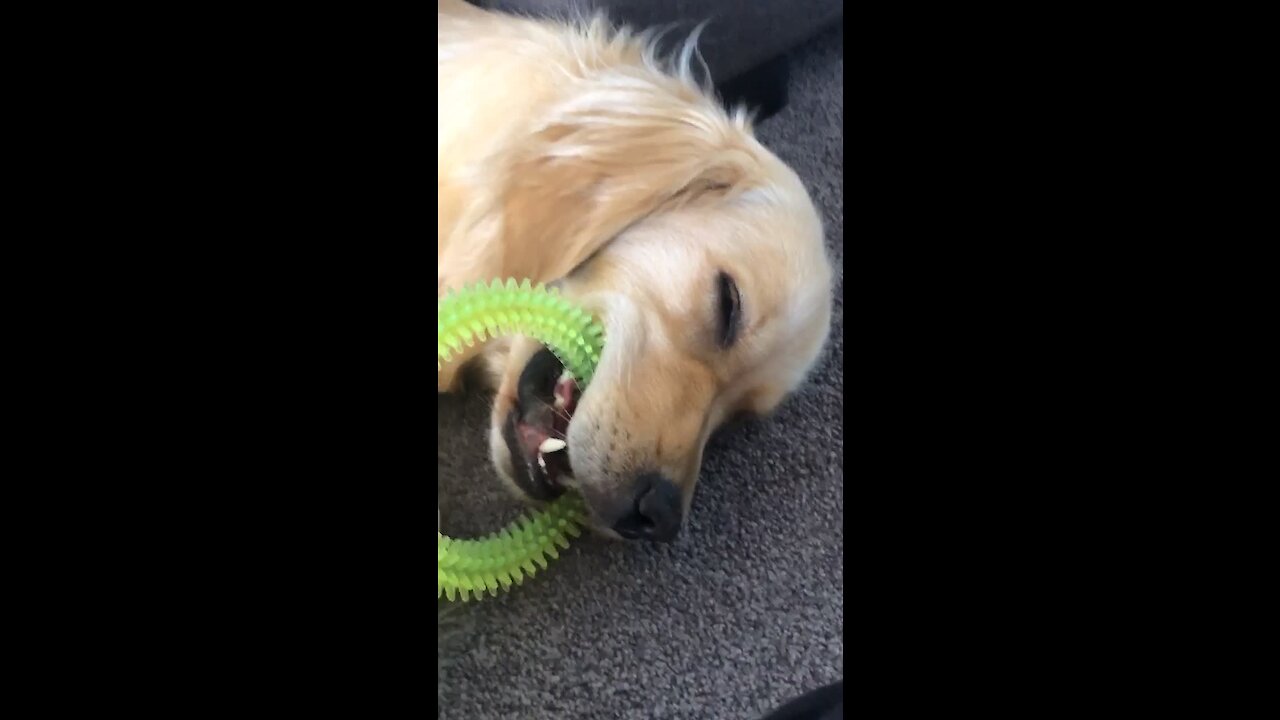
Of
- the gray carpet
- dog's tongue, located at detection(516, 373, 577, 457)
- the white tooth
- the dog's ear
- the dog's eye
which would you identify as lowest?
the gray carpet

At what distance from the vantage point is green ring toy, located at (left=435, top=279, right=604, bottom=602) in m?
1.02

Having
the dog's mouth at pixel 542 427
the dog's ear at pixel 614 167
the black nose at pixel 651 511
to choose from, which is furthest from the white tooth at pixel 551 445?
the dog's ear at pixel 614 167

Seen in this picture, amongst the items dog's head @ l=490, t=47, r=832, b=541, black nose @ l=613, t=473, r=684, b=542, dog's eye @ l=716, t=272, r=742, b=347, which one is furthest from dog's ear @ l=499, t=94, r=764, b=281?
black nose @ l=613, t=473, r=684, b=542

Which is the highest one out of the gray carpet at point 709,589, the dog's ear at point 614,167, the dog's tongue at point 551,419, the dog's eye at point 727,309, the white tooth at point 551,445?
the dog's ear at point 614,167

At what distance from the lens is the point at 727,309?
1.18m

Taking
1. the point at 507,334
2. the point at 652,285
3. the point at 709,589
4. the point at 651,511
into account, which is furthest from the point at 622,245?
the point at 709,589

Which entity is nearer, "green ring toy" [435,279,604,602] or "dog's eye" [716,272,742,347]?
"green ring toy" [435,279,604,602]

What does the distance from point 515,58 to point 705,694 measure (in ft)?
2.79

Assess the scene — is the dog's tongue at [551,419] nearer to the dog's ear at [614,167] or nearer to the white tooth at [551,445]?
the white tooth at [551,445]

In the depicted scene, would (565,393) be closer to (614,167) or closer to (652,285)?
(652,285)

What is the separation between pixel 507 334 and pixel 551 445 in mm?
145

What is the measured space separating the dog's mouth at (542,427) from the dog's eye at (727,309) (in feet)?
0.68

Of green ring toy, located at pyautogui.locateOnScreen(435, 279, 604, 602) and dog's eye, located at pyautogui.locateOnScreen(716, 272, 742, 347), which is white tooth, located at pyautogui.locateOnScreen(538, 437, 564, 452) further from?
dog's eye, located at pyautogui.locateOnScreen(716, 272, 742, 347)

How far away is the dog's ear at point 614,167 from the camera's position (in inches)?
45.9
